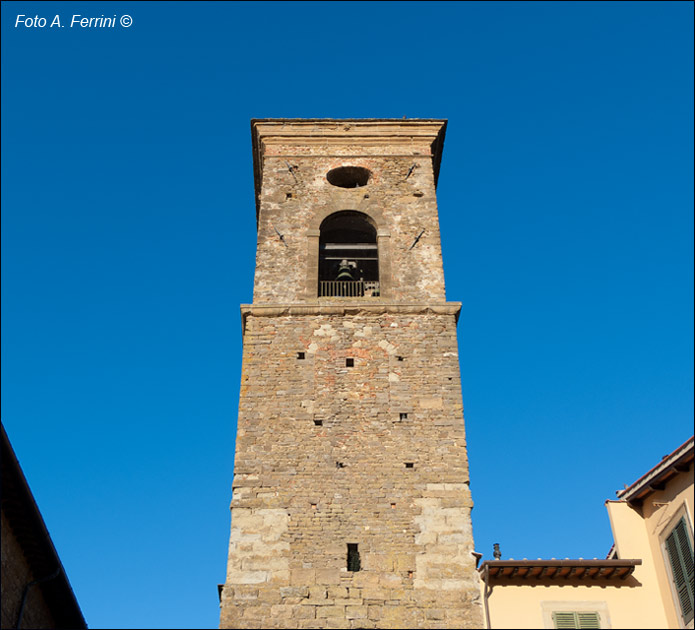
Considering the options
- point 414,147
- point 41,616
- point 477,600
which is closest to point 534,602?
point 477,600

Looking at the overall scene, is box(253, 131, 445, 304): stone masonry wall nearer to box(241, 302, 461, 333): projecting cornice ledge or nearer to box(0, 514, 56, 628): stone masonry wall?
box(241, 302, 461, 333): projecting cornice ledge

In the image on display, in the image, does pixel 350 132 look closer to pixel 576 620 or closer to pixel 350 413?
pixel 350 413

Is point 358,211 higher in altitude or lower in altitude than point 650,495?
higher

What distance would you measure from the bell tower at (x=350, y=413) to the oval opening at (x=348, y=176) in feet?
0.14

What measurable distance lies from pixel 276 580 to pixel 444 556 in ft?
7.92

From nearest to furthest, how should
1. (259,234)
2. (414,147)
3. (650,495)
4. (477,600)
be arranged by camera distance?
1. (477,600)
2. (650,495)
3. (259,234)
4. (414,147)

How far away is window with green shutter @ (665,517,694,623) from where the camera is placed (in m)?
12.3

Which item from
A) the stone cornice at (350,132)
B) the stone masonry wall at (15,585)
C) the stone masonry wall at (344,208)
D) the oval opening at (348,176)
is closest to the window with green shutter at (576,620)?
the stone masonry wall at (344,208)

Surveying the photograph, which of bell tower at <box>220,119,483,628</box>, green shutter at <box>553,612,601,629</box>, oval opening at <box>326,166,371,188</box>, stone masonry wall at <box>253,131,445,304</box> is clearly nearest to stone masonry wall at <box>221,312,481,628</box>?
bell tower at <box>220,119,483,628</box>

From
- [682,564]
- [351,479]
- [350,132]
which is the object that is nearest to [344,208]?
[350,132]

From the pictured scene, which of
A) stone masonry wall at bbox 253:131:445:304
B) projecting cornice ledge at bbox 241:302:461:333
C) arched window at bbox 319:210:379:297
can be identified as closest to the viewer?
projecting cornice ledge at bbox 241:302:461:333

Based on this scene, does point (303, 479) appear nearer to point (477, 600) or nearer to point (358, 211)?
point (477, 600)

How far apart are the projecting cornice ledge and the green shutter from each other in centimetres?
550

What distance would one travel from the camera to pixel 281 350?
15.5 meters
